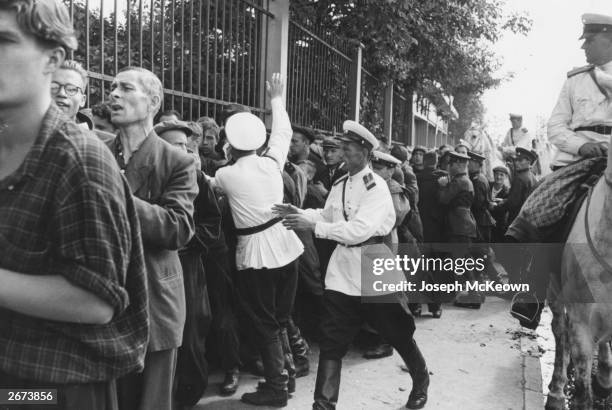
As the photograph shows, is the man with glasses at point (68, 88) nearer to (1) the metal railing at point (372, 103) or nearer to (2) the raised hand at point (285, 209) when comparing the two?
(2) the raised hand at point (285, 209)

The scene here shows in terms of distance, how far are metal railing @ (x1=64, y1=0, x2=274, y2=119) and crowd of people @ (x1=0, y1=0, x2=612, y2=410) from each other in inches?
22.5

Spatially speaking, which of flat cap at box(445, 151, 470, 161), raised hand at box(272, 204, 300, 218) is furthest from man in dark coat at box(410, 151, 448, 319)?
raised hand at box(272, 204, 300, 218)

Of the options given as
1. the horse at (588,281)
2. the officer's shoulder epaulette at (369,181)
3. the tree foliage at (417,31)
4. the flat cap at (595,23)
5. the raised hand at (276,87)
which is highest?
the tree foliage at (417,31)

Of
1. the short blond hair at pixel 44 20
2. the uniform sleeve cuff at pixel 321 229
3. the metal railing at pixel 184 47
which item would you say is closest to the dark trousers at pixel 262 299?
the uniform sleeve cuff at pixel 321 229

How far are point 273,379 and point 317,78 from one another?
6.65 metres

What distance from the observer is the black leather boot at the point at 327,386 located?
421 cm

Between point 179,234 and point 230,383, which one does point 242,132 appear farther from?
point 230,383

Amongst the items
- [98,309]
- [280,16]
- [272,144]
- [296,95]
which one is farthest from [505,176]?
[98,309]

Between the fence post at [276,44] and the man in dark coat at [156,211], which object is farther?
the fence post at [276,44]

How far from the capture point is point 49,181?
56.3 inches

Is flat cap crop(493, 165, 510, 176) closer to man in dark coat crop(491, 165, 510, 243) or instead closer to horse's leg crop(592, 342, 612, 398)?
man in dark coat crop(491, 165, 510, 243)

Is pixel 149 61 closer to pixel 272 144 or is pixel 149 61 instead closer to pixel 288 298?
pixel 272 144

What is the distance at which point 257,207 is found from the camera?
15.3 feet

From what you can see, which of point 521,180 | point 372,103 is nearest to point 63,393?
point 521,180
